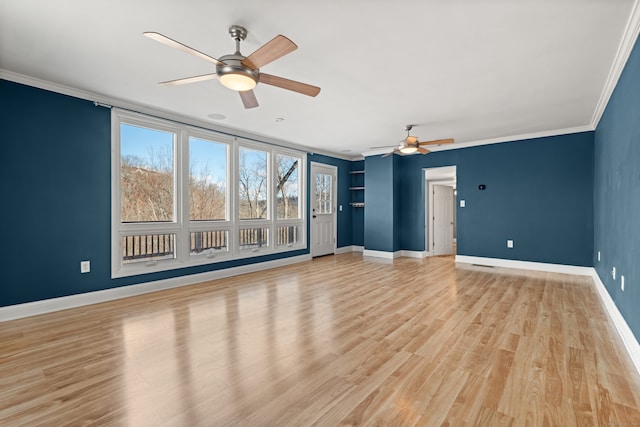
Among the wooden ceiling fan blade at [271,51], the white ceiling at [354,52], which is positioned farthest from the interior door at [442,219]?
the wooden ceiling fan blade at [271,51]

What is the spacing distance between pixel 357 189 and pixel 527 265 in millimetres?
4315

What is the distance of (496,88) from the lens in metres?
3.64

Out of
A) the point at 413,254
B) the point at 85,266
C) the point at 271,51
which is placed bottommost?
the point at 413,254

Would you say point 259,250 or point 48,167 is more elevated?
point 48,167

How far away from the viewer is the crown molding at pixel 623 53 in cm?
230

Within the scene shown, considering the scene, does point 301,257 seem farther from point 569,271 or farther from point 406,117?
point 569,271

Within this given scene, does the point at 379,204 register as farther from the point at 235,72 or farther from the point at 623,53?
the point at 235,72

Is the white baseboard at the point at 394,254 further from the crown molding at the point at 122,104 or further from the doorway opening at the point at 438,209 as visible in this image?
the crown molding at the point at 122,104

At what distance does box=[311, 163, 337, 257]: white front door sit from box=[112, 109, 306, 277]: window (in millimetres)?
970

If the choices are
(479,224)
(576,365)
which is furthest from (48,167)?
(479,224)

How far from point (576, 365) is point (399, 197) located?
18.4ft

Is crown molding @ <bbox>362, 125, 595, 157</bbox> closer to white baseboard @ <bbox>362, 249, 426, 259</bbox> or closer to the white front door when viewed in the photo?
the white front door

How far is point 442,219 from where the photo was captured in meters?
8.04

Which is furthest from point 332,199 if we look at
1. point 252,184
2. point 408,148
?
point 408,148
